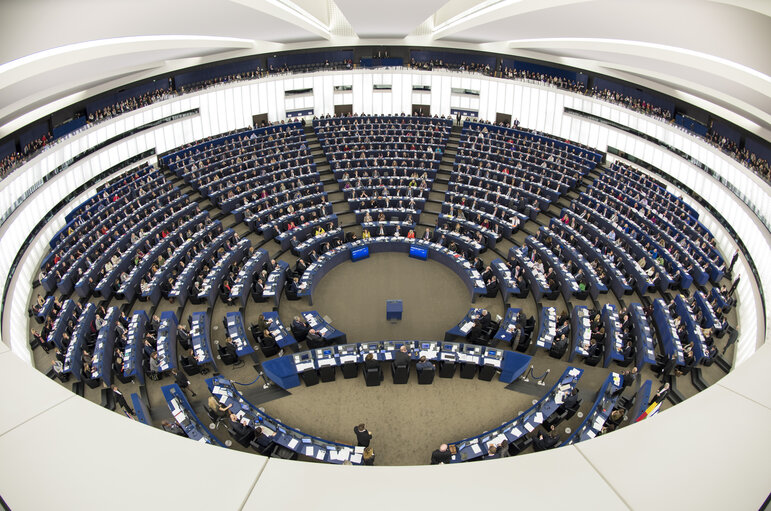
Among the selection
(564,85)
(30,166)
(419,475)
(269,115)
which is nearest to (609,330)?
(419,475)

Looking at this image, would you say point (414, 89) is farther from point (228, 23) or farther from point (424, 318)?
point (424, 318)

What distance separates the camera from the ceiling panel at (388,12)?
644 inches

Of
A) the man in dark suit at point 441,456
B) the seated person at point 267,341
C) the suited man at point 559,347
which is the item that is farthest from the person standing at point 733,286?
the seated person at point 267,341

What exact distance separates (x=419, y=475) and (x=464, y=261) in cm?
1675

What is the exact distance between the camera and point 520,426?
12070 mm

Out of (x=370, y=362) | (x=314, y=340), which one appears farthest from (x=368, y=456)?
(x=314, y=340)

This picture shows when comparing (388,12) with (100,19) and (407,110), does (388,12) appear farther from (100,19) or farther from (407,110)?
(407,110)

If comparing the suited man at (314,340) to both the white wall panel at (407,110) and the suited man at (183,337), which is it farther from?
the white wall panel at (407,110)

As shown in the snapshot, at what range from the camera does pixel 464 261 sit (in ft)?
62.0

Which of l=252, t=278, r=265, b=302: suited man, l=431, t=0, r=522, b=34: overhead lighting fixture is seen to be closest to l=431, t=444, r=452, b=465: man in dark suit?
l=252, t=278, r=265, b=302: suited man

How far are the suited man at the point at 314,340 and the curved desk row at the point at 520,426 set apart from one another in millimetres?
5412

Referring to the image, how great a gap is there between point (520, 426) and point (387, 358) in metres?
4.27

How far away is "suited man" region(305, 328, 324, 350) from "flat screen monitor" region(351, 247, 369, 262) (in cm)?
551

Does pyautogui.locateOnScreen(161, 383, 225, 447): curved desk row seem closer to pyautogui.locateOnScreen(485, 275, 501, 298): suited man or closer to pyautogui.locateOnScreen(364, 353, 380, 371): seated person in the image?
pyautogui.locateOnScreen(364, 353, 380, 371): seated person
